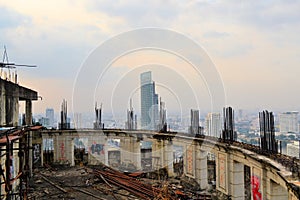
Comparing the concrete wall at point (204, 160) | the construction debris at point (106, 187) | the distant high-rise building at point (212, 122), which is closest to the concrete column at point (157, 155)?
the concrete wall at point (204, 160)

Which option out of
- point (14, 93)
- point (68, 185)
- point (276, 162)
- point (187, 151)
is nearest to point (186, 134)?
point (187, 151)

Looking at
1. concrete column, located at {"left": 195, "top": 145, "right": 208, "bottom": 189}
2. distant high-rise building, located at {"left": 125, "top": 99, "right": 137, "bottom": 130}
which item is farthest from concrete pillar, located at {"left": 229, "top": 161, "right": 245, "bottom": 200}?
distant high-rise building, located at {"left": 125, "top": 99, "right": 137, "bottom": 130}

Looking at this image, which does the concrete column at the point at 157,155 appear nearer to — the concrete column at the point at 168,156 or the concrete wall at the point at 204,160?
the concrete wall at the point at 204,160

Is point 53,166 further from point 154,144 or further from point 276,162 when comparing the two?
point 276,162

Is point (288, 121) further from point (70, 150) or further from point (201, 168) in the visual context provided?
point (70, 150)

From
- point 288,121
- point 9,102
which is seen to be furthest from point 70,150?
point 288,121
